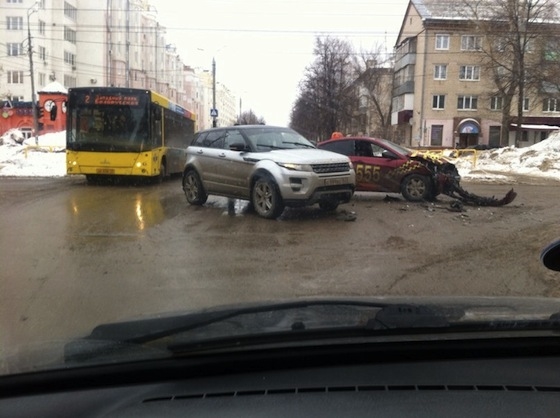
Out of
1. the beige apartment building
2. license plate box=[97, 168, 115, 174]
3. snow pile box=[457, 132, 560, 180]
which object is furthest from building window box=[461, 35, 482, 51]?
license plate box=[97, 168, 115, 174]

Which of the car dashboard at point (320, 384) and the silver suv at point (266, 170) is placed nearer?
the car dashboard at point (320, 384)

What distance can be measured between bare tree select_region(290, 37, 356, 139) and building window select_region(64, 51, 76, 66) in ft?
95.5

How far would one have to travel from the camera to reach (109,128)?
1777 cm

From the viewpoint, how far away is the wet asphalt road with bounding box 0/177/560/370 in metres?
5.54

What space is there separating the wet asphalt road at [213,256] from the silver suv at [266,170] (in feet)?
1.43

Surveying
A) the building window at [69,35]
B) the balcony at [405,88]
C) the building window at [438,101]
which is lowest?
the building window at [438,101]

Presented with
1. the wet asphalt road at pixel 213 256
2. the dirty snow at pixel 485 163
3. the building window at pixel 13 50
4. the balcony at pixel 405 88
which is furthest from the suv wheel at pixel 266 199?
the building window at pixel 13 50

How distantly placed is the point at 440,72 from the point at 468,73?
2.92 meters

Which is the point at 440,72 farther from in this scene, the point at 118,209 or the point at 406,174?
the point at 118,209

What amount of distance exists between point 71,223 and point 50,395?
8859 millimetres

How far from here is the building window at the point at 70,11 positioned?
66.7 m

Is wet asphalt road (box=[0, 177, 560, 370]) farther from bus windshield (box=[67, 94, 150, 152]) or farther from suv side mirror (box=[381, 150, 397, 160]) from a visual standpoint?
bus windshield (box=[67, 94, 150, 152])

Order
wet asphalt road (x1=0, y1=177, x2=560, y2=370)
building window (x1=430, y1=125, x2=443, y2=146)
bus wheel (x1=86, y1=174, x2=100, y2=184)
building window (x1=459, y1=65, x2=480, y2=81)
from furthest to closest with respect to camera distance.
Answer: building window (x1=430, y1=125, x2=443, y2=146)
building window (x1=459, y1=65, x2=480, y2=81)
bus wheel (x1=86, y1=174, x2=100, y2=184)
wet asphalt road (x1=0, y1=177, x2=560, y2=370)

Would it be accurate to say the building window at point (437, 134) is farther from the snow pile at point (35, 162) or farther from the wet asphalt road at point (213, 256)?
the wet asphalt road at point (213, 256)
